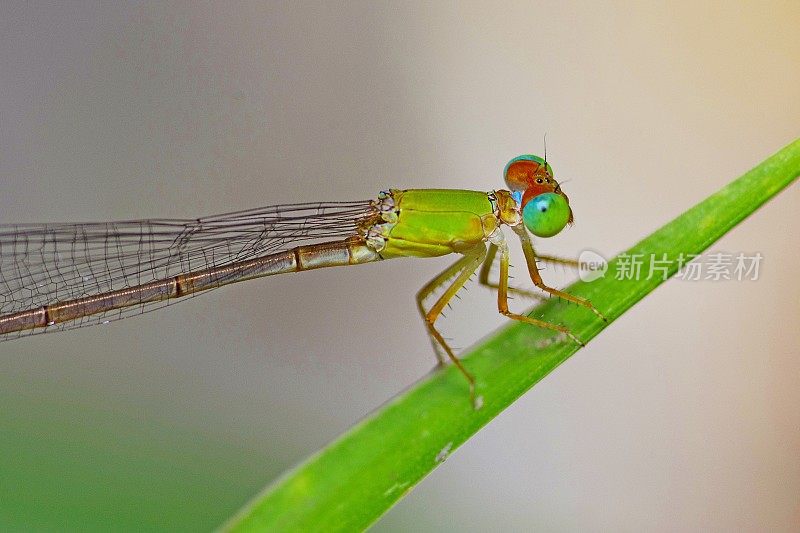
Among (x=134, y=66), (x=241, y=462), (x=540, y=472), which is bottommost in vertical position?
(x=540, y=472)

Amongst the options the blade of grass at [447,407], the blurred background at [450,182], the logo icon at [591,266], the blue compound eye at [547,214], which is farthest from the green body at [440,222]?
the blurred background at [450,182]

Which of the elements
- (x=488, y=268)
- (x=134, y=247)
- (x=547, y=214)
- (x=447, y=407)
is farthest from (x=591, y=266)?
(x=134, y=247)

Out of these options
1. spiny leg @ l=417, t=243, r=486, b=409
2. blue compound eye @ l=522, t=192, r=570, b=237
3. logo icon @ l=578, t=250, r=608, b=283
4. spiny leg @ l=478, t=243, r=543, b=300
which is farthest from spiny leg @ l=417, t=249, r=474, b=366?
logo icon @ l=578, t=250, r=608, b=283

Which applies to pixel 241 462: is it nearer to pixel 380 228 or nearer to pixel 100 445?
pixel 100 445

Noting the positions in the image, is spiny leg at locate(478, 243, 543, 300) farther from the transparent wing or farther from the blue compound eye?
the transparent wing

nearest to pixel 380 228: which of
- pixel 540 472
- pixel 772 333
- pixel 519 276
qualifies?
pixel 519 276

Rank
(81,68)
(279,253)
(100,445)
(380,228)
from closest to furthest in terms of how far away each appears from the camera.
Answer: (100,445)
(380,228)
(279,253)
(81,68)
